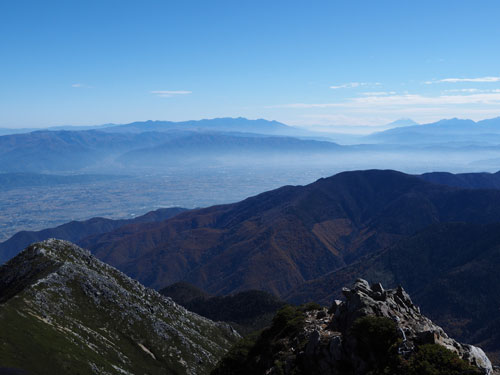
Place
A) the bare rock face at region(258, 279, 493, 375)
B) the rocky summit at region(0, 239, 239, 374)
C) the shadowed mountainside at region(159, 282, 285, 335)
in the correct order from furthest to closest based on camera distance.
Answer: the shadowed mountainside at region(159, 282, 285, 335) → the rocky summit at region(0, 239, 239, 374) → the bare rock face at region(258, 279, 493, 375)

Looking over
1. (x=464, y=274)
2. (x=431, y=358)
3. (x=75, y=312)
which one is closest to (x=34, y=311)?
(x=75, y=312)

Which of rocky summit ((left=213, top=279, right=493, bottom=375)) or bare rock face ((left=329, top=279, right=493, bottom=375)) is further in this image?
bare rock face ((left=329, top=279, right=493, bottom=375))

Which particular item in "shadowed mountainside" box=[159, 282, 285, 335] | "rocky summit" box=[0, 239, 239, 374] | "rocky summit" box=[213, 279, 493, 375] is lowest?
"shadowed mountainside" box=[159, 282, 285, 335]

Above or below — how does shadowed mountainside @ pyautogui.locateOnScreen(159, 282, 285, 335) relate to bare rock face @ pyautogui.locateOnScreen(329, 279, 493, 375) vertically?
below

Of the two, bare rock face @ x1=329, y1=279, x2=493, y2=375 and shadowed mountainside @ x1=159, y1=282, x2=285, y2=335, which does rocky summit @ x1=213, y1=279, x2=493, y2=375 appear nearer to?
bare rock face @ x1=329, y1=279, x2=493, y2=375

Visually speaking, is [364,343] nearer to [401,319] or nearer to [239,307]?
[401,319]

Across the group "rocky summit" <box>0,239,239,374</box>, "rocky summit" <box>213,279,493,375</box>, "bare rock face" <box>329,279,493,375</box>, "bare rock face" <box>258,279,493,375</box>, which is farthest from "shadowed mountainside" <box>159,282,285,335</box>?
"bare rock face" <box>258,279,493,375</box>

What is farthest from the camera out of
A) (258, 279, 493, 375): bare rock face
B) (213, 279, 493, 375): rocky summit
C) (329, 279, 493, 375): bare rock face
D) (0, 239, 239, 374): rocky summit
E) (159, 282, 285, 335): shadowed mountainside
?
(159, 282, 285, 335): shadowed mountainside

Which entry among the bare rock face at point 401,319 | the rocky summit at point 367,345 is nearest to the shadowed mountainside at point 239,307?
the rocky summit at point 367,345
